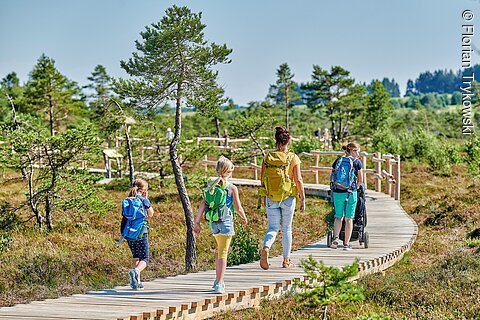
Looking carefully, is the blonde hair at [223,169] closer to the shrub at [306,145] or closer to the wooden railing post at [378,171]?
the wooden railing post at [378,171]

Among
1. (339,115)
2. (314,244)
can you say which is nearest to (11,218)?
(314,244)

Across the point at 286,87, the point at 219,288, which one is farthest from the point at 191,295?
the point at 286,87

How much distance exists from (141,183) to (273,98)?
3790cm

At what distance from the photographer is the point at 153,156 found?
81.3ft

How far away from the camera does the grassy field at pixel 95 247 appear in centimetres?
1333

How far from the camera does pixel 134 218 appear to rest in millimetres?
8602

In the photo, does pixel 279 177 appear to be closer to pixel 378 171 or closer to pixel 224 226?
pixel 224 226

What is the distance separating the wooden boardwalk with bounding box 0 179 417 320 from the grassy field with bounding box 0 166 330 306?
1.77m

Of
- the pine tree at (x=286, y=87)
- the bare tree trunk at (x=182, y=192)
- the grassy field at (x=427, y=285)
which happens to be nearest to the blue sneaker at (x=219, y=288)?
the grassy field at (x=427, y=285)

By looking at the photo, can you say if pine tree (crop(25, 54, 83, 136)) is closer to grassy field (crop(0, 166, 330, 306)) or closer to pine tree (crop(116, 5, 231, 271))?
grassy field (crop(0, 166, 330, 306))

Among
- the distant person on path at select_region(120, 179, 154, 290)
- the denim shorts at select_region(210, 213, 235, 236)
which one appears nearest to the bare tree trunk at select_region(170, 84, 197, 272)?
the distant person on path at select_region(120, 179, 154, 290)

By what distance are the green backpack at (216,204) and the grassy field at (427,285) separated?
113 cm

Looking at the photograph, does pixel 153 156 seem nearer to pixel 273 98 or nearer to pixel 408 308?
pixel 408 308

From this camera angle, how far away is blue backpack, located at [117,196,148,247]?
8578 millimetres
